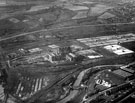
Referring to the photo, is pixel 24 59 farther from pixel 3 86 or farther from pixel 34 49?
pixel 3 86

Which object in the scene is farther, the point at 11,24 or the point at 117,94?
the point at 11,24

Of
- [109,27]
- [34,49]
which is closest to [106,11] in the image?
[109,27]

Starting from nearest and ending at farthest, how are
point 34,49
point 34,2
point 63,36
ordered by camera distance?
point 34,49
point 63,36
point 34,2

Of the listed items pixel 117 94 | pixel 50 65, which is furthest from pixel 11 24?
pixel 117 94

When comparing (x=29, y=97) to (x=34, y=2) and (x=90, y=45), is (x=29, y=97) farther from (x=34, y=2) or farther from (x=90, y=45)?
(x=34, y=2)

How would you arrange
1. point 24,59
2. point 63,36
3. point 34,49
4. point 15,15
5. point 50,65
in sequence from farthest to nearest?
point 15,15, point 63,36, point 34,49, point 24,59, point 50,65

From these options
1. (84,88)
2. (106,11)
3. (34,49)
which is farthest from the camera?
(106,11)
